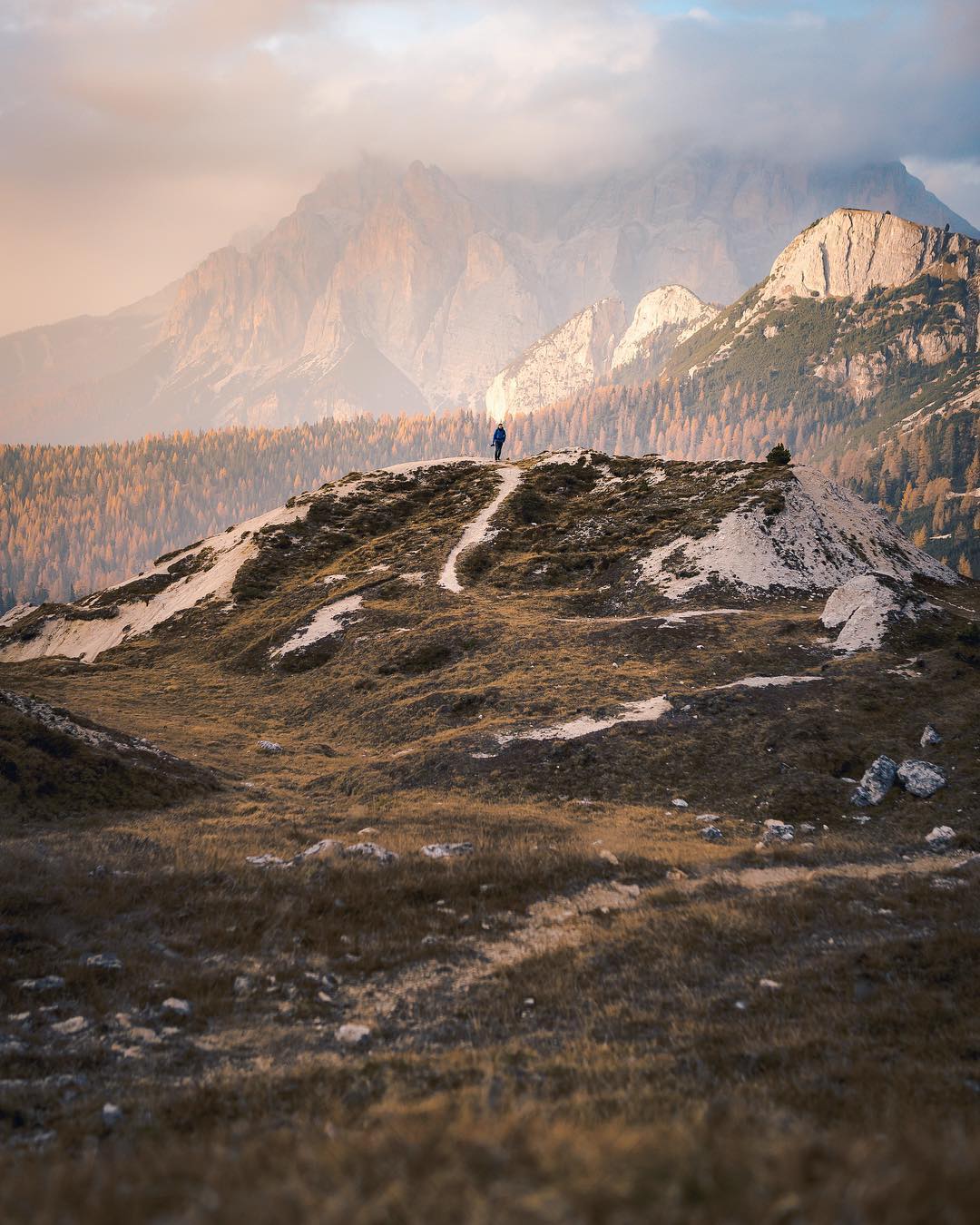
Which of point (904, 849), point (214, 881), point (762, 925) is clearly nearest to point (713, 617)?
point (904, 849)

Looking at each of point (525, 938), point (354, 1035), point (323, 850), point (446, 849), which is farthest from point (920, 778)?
point (354, 1035)

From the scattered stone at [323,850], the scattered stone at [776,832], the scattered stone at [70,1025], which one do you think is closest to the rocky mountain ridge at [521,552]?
the scattered stone at [776,832]

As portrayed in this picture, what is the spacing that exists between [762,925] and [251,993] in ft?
29.3

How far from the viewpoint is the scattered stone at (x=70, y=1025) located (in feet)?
31.7

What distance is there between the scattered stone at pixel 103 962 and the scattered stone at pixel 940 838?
59.4 feet

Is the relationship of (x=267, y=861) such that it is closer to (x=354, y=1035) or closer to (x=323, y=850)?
(x=323, y=850)

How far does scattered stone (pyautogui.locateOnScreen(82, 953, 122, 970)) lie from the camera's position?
11.4 meters

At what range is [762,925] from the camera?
13.3 m

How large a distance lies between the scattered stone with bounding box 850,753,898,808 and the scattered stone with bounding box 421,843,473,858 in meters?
12.7

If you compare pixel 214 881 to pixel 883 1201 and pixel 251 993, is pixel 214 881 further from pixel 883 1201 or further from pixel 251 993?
pixel 883 1201

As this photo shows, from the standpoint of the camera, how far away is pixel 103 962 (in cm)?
1149

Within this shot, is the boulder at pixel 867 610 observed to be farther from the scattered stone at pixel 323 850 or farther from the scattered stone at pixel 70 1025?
the scattered stone at pixel 70 1025

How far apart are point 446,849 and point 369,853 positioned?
1894 millimetres

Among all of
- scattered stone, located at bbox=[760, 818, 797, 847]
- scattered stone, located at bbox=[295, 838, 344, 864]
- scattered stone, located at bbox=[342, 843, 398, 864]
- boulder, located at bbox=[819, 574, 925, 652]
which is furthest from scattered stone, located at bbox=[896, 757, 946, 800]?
scattered stone, located at bbox=[295, 838, 344, 864]
